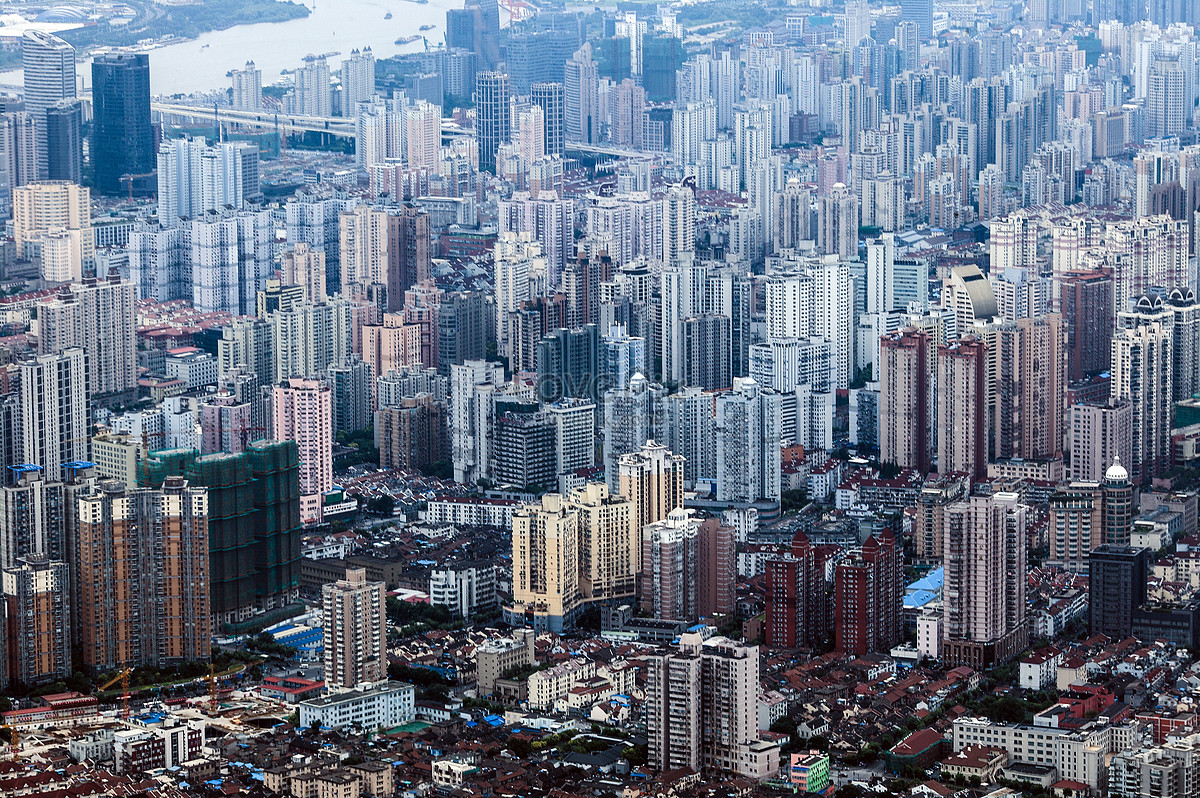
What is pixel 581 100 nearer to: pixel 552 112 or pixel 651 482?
pixel 552 112

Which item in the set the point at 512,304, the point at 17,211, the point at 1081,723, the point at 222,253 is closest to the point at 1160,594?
the point at 1081,723

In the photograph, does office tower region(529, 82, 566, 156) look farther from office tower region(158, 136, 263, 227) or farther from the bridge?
office tower region(158, 136, 263, 227)

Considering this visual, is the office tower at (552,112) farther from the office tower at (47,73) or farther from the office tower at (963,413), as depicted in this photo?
the office tower at (963,413)

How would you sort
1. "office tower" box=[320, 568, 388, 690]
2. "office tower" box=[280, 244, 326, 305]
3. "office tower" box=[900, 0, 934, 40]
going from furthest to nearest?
"office tower" box=[900, 0, 934, 40], "office tower" box=[280, 244, 326, 305], "office tower" box=[320, 568, 388, 690]

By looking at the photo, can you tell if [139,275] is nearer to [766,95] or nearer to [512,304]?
[512,304]

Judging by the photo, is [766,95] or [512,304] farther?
[766,95]

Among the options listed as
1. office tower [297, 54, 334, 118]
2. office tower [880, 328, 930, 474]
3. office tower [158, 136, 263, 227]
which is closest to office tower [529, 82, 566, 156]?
office tower [297, 54, 334, 118]
